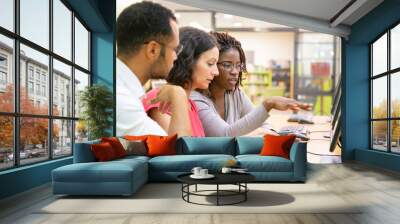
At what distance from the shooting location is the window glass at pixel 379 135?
846 cm

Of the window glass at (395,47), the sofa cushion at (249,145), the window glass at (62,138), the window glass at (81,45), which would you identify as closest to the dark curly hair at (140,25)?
the window glass at (81,45)

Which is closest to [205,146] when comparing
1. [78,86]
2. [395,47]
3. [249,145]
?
[249,145]

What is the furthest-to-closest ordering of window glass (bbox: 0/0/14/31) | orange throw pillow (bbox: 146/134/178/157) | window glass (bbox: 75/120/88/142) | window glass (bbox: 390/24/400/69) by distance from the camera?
window glass (bbox: 390/24/400/69)
window glass (bbox: 75/120/88/142)
orange throw pillow (bbox: 146/134/178/157)
window glass (bbox: 0/0/14/31)

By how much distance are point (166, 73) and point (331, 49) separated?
4.03 meters

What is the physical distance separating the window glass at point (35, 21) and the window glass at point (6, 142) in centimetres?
122

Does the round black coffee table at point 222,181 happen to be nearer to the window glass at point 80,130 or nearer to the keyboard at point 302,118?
the window glass at point 80,130

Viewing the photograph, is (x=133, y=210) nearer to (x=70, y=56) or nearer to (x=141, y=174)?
(x=141, y=174)

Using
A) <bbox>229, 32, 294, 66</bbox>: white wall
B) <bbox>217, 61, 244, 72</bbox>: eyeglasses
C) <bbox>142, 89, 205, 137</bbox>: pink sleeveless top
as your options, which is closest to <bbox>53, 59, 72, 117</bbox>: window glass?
<bbox>142, 89, 205, 137</bbox>: pink sleeveless top

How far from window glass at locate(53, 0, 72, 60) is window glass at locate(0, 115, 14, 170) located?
1816mm

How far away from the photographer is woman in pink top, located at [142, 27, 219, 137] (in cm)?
813

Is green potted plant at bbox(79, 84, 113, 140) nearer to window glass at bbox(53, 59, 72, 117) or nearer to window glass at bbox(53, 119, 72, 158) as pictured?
window glass at bbox(53, 59, 72, 117)

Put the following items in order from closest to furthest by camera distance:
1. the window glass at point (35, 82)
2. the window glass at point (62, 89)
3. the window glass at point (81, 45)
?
the window glass at point (35, 82), the window glass at point (62, 89), the window glass at point (81, 45)

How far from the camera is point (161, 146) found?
6574 mm

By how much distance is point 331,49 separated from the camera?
31.1 ft
